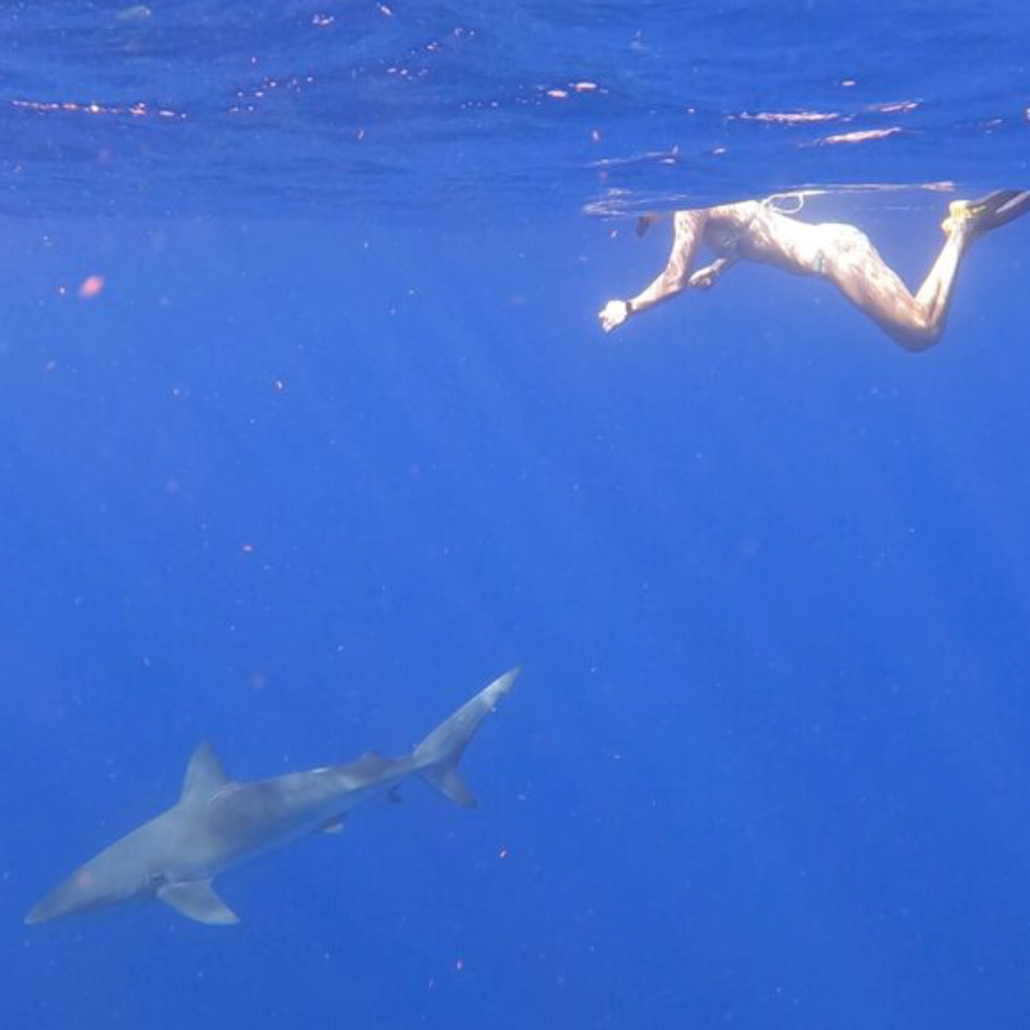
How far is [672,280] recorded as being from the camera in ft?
39.9

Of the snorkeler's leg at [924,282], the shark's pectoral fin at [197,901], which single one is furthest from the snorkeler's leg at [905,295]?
the shark's pectoral fin at [197,901]

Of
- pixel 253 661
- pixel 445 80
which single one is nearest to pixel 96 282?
pixel 253 661

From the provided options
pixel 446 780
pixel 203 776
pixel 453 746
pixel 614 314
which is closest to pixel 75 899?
pixel 203 776

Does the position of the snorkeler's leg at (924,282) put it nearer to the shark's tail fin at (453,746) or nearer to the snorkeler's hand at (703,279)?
the snorkeler's hand at (703,279)

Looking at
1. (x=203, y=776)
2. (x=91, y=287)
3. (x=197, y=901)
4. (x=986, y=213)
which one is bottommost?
(x=197, y=901)

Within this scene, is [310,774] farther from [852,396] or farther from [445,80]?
[852,396]

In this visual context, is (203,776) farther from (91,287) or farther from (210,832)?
(91,287)

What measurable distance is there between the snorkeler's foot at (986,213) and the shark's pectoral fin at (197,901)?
9446 mm

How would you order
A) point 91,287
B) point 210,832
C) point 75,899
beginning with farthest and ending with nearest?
point 91,287
point 210,832
point 75,899

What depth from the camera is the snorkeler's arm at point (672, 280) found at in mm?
11133

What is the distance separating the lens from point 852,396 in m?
70.9

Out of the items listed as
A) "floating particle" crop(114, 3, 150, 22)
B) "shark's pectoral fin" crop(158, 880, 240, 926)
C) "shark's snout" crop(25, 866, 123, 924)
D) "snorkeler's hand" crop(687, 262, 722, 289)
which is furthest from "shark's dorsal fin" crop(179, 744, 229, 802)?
"floating particle" crop(114, 3, 150, 22)

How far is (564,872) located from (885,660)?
69.5ft

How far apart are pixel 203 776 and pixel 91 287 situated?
130ft
